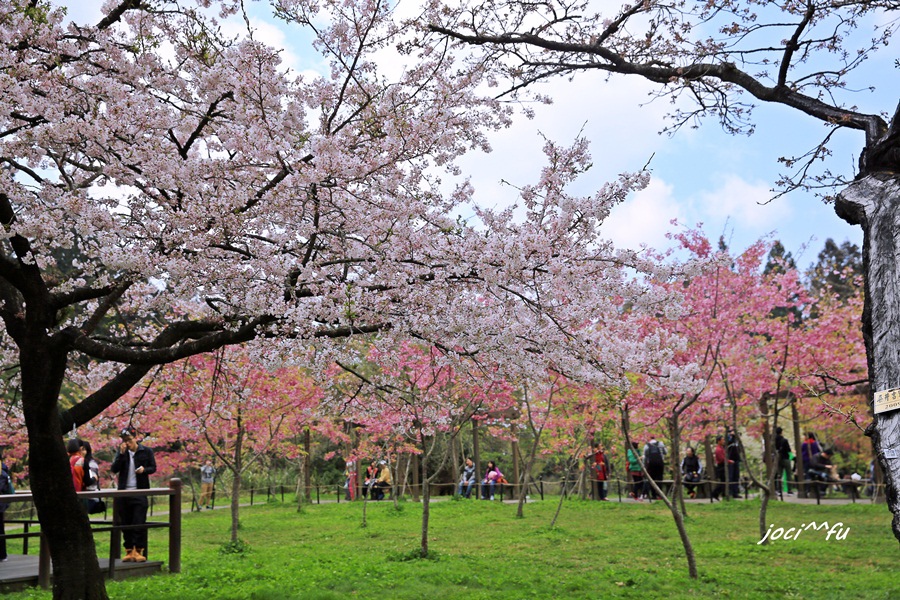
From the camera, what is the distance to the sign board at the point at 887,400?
3.04 m

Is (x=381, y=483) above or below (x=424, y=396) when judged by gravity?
below

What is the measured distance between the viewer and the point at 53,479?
6.26 metres

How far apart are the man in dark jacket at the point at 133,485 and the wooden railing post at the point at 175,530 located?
1.02ft

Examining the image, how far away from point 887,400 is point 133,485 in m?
8.53

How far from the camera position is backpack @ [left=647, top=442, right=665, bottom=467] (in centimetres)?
1600

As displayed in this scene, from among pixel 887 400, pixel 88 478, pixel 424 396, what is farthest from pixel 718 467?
pixel 887 400

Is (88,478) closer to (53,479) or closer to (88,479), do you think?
(88,479)

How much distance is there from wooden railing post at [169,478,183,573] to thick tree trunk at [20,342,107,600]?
233 centimetres

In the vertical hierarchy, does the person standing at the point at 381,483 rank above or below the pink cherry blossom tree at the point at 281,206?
below

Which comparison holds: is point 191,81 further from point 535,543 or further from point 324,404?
point 535,543

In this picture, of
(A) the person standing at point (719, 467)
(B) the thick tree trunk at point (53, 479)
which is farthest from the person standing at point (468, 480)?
Answer: (B) the thick tree trunk at point (53, 479)

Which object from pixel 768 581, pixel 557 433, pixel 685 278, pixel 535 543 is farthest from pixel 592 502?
pixel 685 278

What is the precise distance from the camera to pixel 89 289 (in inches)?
232

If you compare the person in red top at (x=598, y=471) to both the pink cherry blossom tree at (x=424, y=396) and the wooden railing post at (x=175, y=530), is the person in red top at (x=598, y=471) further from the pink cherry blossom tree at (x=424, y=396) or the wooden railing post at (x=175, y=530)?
the wooden railing post at (x=175, y=530)
